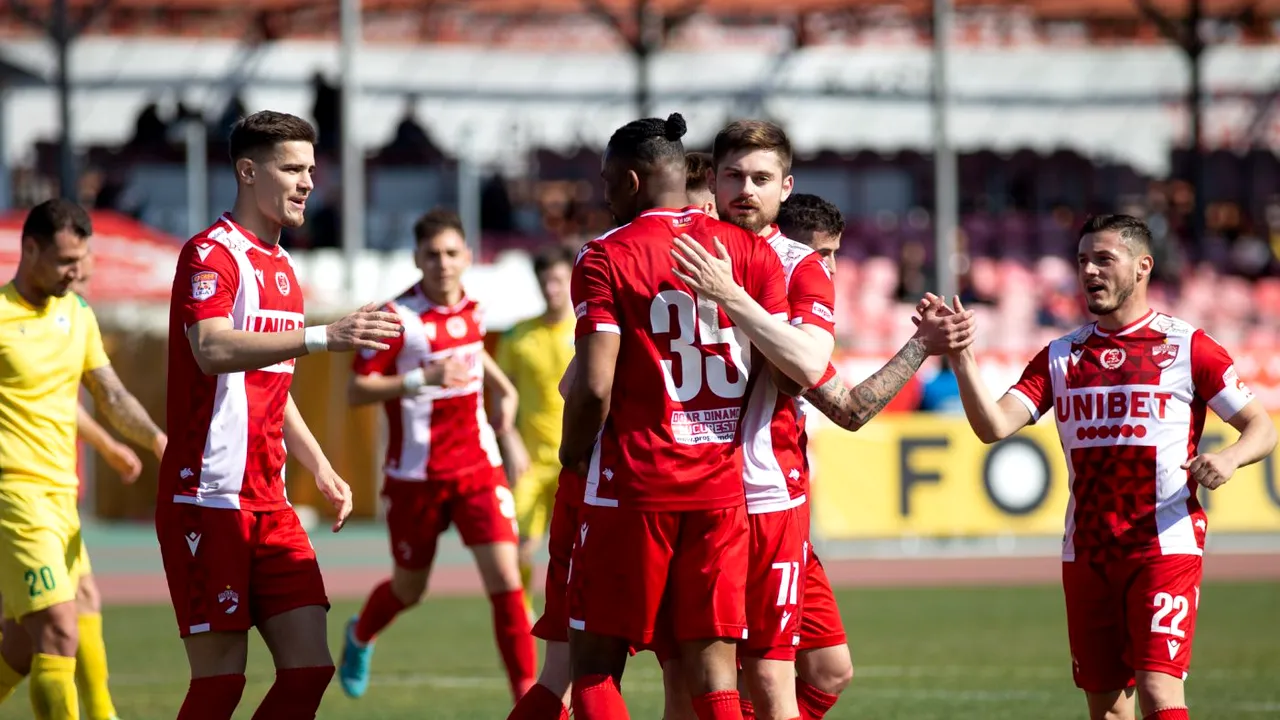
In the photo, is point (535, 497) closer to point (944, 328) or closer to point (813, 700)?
point (813, 700)

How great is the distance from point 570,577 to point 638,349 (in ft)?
2.42

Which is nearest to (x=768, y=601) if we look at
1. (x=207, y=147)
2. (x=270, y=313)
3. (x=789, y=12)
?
(x=270, y=313)

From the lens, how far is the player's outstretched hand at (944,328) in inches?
231

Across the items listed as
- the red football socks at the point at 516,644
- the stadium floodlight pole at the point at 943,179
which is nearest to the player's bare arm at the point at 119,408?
the red football socks at the point at 516,644

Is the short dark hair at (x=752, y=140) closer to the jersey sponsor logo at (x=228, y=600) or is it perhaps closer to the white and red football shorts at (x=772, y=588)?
the white and red football shorts at (x=772, y=588)

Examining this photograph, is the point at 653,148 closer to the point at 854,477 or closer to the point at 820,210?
the point at 820,210

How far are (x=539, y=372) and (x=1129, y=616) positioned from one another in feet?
18.2

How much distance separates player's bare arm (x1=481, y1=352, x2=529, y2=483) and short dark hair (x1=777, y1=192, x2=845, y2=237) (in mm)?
2926

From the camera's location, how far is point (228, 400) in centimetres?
588

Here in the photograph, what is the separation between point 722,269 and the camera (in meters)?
5.21

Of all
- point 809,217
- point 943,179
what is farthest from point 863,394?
point 943,179

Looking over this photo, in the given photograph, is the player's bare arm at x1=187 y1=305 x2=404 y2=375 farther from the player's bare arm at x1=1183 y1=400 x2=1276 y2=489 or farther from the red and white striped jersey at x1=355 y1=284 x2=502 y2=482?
the red and white striped jersey at x1=355 y1=284 x2=502 y2=482

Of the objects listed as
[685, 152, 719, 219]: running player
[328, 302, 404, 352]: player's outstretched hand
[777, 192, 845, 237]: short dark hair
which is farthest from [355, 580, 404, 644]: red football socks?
[328, 302, 404, 352]: player's outstretched hand

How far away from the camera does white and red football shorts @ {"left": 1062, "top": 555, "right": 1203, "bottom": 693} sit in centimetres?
606
